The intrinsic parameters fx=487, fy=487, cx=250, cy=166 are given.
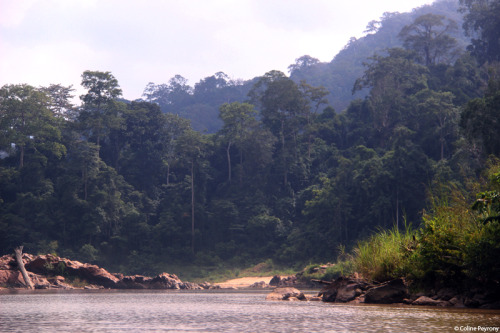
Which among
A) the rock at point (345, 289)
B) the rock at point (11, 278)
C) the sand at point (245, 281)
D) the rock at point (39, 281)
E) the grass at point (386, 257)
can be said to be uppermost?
the grass at point (386, 257)

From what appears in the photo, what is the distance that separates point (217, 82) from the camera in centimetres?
13925

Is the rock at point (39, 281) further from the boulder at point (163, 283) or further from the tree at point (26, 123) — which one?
the tree at point (26, 123)

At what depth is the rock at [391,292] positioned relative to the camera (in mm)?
17562

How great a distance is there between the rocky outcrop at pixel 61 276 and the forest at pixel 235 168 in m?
18.3

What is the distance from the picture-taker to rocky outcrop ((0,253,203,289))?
37875 millimetres

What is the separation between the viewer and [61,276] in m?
41.2

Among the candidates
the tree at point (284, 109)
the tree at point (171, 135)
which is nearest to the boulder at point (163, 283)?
the tree at point (171, 135)

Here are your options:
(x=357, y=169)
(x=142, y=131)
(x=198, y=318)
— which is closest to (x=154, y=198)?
(x=142, y=131)

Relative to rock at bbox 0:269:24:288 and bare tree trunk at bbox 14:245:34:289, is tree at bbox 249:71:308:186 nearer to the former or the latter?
bare tree trunk at bbox 14:245:34:289

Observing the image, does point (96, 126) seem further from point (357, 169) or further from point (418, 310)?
point (418, 310)

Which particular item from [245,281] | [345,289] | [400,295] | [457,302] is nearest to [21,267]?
[245,281]

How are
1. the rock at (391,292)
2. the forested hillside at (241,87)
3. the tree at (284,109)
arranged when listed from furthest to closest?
the forested hillside at (241,87) → the tree at (284,109) → the rock at (391,292)

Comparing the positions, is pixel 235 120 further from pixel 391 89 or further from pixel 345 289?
pixel 345 289

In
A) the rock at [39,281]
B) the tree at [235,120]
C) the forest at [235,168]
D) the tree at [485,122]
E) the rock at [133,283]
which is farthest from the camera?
the tree at [235,120]
